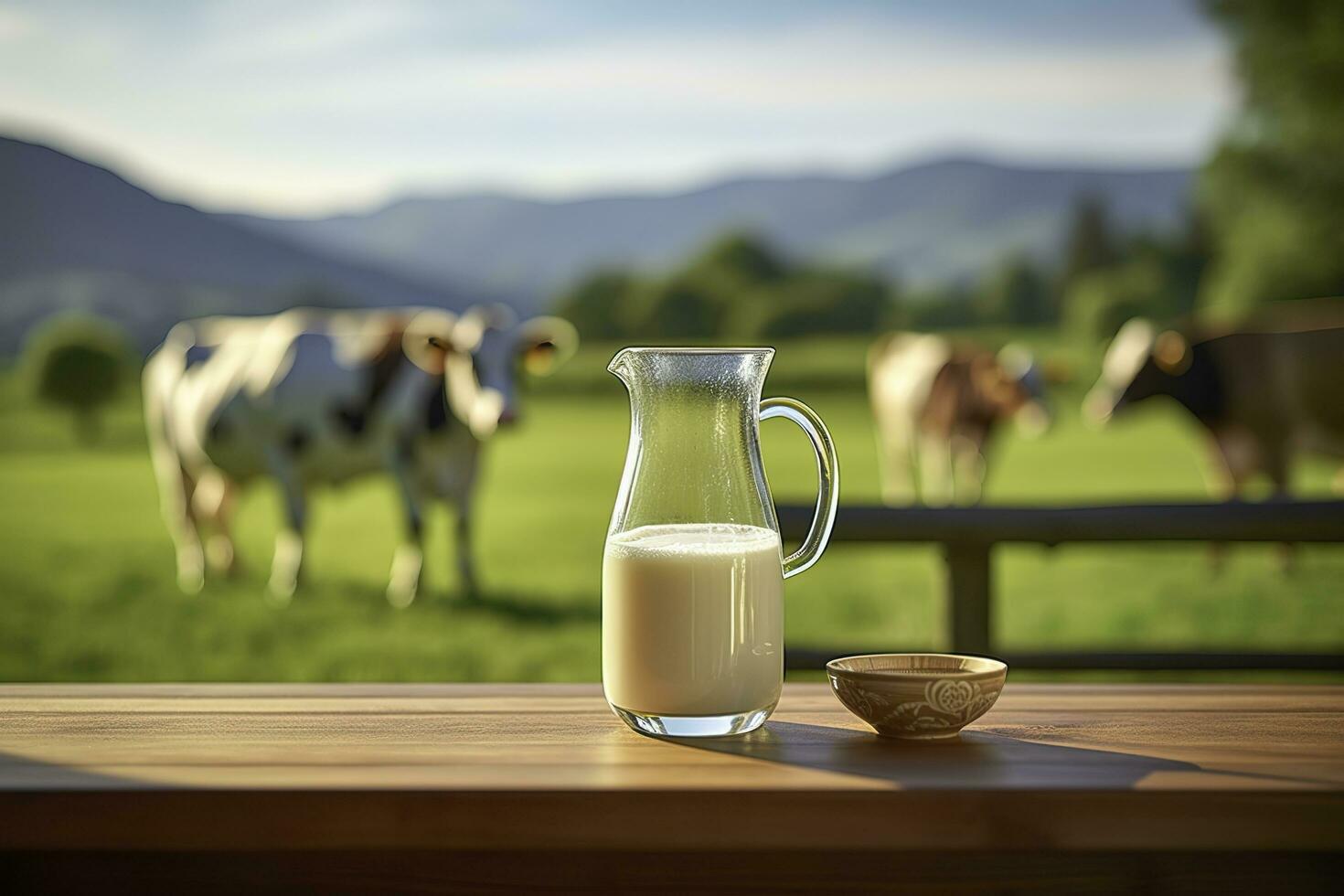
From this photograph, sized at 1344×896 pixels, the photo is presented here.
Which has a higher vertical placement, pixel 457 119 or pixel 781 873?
pixel 457 119

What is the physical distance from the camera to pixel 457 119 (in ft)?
69.8

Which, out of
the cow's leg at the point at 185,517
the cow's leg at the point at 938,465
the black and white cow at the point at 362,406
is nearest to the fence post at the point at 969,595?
the black and white cow at the point at 362,406

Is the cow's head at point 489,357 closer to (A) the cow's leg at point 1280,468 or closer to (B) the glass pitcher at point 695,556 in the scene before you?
(A) the cow's leg at point 1280,468

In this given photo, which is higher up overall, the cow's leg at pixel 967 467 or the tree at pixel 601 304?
the tree at pixel 601 304

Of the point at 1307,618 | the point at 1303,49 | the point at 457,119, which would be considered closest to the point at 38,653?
the point at 1307,618

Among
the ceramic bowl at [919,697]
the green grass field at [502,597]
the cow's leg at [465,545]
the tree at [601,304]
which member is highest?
the tree at [601,304]

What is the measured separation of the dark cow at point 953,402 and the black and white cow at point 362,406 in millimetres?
3401

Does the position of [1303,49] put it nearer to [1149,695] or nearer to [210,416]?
[210,416]

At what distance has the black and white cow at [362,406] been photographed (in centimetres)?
574

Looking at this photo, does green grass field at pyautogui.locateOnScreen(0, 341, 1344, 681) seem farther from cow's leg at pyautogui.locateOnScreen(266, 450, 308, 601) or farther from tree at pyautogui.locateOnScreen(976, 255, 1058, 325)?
tree at pyautogui.locateOnScreen(976, 255, 1058, 325)

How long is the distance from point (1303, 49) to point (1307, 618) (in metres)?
15.5

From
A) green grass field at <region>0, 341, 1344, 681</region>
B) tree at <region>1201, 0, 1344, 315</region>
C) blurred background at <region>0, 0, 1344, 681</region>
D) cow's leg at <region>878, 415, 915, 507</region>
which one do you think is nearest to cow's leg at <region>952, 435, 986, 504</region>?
cow's leg at <region>878, 415, 915, 507</region>

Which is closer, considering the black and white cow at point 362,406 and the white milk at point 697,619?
the white milk at point 697,619

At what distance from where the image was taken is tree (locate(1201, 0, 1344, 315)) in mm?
18281
